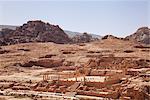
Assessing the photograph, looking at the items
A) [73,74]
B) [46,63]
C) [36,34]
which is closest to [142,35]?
[36,34]

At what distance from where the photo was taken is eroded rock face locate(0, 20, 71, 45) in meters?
69.0

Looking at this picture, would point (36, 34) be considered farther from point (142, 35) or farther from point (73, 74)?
point (73, 74)

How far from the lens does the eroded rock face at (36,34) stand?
69.0 metres

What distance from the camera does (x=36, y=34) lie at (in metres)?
72.2

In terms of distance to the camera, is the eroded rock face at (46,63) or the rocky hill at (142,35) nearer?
the eroded rock face at (46,63)

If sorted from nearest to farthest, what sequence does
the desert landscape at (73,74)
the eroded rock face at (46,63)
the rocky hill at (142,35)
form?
the desert landscape at (73,74) < the eroded rock face at (46,63) < the rocky hill at (142,35)

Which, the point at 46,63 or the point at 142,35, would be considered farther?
the point at 142,35

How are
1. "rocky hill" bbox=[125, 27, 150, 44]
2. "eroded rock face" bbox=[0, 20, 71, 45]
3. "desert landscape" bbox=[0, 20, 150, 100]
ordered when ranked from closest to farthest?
"desert landscape" bbox=[0, 20, 150, 100]
"eroded rock face" bbox=[0, 20, 71, 45]
"rocky hill" bbox=[125, 27, 150, 44]

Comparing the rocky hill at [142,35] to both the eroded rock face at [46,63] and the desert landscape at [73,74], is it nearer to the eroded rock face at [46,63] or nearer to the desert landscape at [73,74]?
the desert landscape at [73,74]

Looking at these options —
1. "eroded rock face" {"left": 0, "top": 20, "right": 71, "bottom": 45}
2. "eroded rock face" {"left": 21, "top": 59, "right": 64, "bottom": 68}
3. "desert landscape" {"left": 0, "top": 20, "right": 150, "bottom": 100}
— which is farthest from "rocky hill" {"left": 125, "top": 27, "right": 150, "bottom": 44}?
"eroded rock face" {"left": 21, "top": 59, "right": 64, "bottom": 68}

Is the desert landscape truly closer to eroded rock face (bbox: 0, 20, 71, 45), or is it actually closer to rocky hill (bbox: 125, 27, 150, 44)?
eroded rock face (bbox: 0, 20, 71, 45)

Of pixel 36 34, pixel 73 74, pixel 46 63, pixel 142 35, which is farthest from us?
pixel 142 35

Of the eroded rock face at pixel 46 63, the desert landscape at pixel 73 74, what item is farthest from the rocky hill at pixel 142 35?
the eroded rock face at pixel 46 63

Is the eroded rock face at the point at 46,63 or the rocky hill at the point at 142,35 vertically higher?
the rocky hill at the point at 142,35
